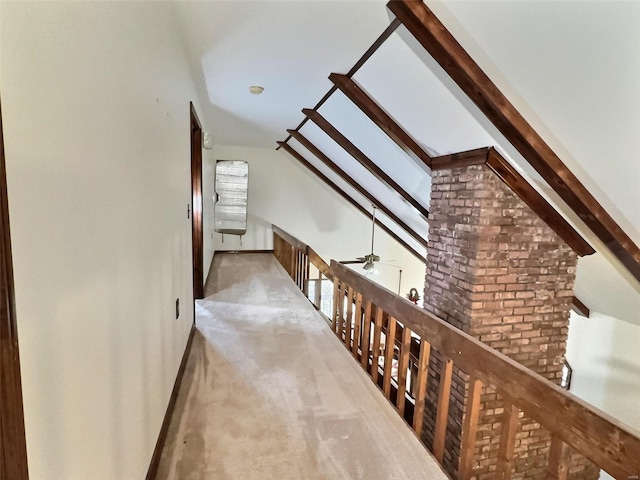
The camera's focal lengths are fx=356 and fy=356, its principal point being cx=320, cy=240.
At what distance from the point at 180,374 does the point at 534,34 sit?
2944mm

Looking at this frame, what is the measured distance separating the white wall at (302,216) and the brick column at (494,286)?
4459 millimetres

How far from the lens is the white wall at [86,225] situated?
71cm

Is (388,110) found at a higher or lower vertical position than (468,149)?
higher

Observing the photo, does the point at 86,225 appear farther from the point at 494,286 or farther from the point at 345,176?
the point at 345,176

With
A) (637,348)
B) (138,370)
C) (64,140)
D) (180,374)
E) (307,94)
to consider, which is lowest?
(637,348)

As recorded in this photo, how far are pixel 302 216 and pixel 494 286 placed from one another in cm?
517

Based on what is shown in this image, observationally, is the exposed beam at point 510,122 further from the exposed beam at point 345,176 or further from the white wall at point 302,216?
the white wall at point 302,216

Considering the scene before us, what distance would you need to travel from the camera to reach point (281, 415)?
219 centimetres

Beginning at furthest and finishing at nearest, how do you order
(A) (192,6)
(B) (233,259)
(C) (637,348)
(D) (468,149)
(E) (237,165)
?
(B) (233,259), (E) (237,165), (C) (637,348), (D) (468,149), (A) (192,6)

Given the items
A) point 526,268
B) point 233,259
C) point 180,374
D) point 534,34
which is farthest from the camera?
point 233,259

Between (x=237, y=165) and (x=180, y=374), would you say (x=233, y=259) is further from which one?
(x=180, y=374)

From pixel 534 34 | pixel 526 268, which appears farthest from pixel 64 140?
pixel 526 268

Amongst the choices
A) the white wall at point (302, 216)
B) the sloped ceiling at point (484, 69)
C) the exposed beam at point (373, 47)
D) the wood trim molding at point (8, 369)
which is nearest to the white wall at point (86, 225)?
the wood trim molding at point (8, 369)

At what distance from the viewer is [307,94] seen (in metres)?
3.57
